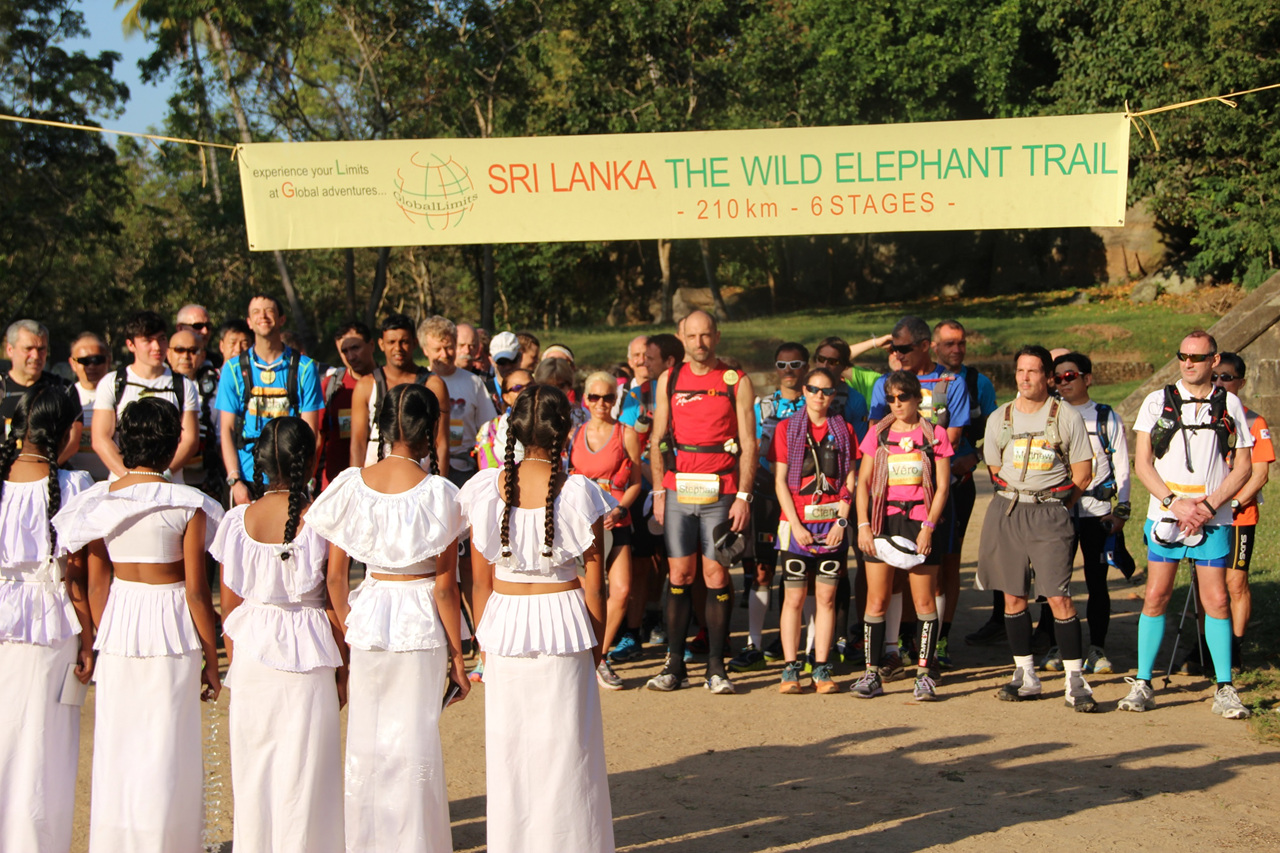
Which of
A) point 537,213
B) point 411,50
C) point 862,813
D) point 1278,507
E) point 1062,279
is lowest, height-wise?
point 862,813

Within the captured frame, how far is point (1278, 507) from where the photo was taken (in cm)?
1066

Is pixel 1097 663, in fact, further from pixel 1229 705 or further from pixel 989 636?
pixel 1229 705

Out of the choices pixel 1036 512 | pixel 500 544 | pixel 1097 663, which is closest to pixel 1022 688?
pixel 1097 663

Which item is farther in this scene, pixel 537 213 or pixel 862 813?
pixel 537 213

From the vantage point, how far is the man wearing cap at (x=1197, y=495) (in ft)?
19.9

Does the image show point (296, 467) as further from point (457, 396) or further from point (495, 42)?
point (495, 42)

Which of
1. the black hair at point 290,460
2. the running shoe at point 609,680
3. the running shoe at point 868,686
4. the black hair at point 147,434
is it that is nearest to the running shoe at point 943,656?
the running shoe at point 868,686

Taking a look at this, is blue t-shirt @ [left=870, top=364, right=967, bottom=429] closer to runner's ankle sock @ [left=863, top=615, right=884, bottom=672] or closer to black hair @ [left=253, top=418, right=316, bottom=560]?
runner's ankle sock @ [left=863, top=615, right=884, bottom=672]

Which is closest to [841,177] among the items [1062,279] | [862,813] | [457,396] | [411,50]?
[457,396]

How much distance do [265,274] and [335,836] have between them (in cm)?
3381

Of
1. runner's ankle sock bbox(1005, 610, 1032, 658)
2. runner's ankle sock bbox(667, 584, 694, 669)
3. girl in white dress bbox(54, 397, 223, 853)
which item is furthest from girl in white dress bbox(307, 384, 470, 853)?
runner's ankle sock bbox(1005, 610, 1032, 658)

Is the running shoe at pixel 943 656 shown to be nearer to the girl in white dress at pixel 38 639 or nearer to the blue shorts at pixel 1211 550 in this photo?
the blue shorts at pixel 1211 550

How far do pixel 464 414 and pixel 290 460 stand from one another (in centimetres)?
322

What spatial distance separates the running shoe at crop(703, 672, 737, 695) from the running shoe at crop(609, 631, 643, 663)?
0.90 meters
